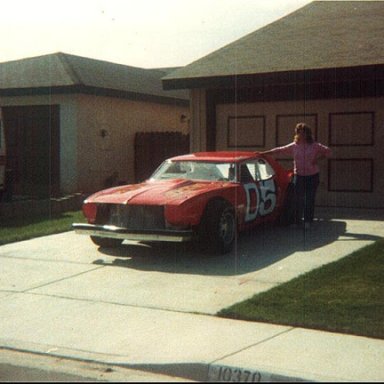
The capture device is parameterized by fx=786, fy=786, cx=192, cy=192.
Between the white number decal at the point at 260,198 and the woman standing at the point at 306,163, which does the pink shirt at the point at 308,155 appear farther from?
the white number decal at the point at 260,198

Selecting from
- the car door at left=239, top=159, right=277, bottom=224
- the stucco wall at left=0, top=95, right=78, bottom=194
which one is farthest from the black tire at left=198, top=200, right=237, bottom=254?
the stucco wall at left=0, top=95, right=78, bottom=194

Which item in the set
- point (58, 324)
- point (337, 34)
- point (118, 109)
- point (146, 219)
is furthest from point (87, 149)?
point (58, 324)

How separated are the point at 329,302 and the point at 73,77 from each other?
1365cm

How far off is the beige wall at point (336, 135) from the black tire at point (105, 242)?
213 inches

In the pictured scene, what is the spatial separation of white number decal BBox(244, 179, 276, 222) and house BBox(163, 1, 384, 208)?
343 cm

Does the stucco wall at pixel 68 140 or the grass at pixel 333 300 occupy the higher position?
the stucco wall at pixel 68 140

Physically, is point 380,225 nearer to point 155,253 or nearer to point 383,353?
point 155,253

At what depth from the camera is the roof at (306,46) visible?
578 inches

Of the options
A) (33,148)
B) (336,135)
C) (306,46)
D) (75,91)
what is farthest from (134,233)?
(33,148)

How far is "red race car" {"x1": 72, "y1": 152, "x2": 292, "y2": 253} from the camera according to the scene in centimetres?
996

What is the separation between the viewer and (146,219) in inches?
397

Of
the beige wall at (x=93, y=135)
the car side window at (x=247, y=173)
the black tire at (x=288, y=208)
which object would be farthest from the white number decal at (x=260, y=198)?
the beige wall at (x=93, y=135)

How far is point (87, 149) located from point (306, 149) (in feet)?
30.6

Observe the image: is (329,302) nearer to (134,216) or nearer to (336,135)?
(134,216)
